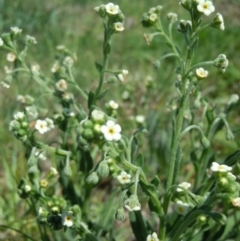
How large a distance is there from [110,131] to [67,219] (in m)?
0.54

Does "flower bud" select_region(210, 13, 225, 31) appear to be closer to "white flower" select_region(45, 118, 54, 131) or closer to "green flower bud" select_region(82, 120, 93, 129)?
"green flower bud" select_region(82, 120, 93, 129)

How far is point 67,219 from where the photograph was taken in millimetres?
2105

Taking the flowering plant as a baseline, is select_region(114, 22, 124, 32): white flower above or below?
above

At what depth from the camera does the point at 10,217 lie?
10.2ft

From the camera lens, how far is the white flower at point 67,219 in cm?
207

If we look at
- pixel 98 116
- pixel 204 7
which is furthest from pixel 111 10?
pixel 98 116

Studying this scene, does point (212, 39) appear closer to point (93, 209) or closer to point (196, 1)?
point (93, 209)

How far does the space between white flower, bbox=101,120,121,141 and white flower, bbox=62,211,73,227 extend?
1.66 ft

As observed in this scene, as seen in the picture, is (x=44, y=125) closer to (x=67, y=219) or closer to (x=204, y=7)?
(x=67, y=219)

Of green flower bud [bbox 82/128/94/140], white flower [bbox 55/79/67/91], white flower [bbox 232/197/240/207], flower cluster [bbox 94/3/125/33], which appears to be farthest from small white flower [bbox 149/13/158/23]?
white flower [bbox 232/197/240/207]

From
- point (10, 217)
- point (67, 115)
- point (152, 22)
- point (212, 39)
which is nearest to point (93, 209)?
point (10, 217)

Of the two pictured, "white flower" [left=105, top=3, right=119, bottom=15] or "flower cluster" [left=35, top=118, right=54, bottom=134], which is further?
"flower cluster" [left=35, top=118, right=54, bottom=134]

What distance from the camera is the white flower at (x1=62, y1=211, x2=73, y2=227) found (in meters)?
2.07

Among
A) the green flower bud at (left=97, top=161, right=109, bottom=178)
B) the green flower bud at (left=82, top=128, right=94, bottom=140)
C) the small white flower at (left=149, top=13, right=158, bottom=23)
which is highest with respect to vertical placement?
the small white flower at (left=149, top=13, right=158, bottom=23)
